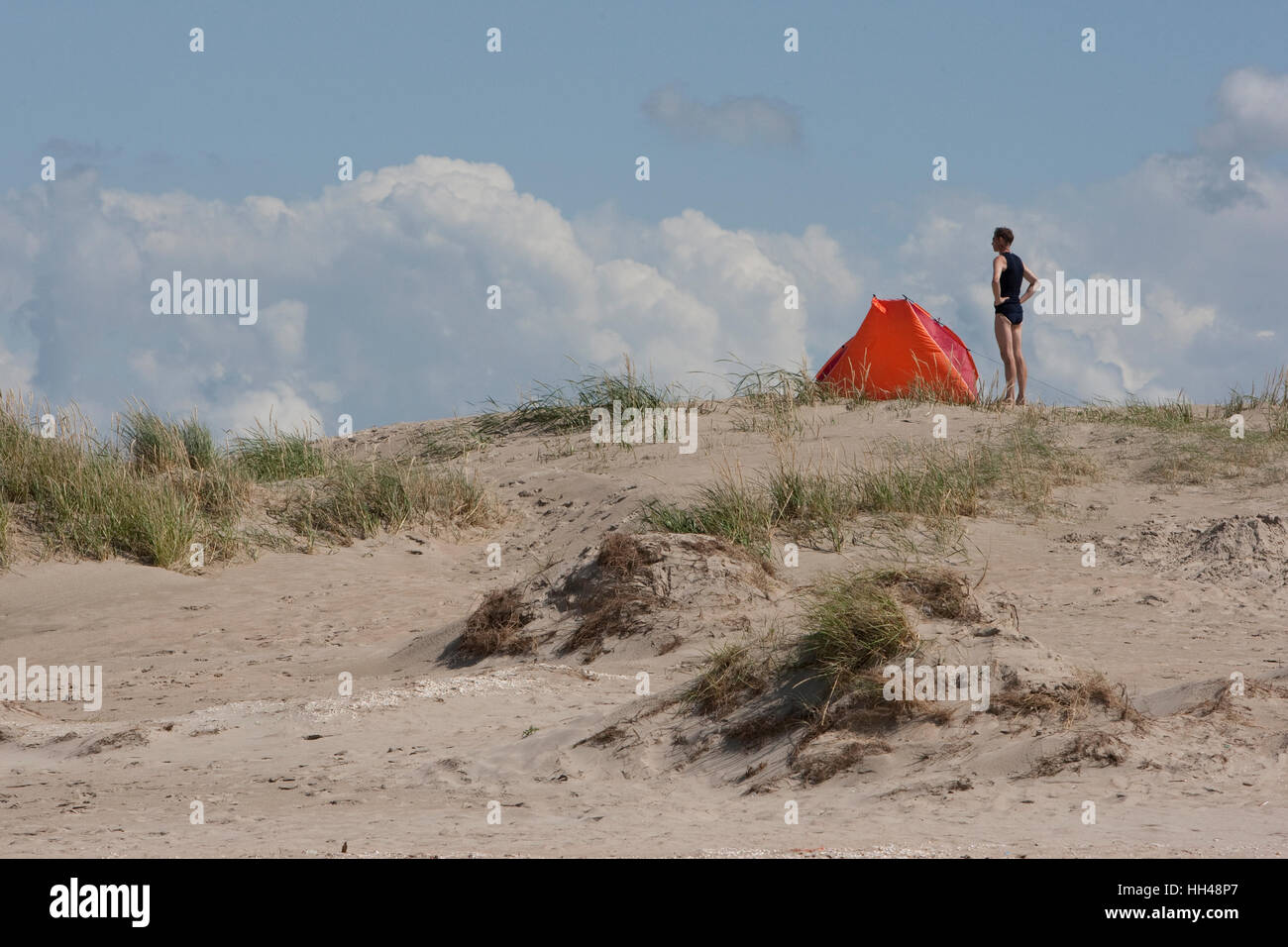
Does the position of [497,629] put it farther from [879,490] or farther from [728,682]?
[879,490]

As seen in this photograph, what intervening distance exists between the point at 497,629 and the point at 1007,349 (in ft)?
21.2

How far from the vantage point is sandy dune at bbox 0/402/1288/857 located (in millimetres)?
4672

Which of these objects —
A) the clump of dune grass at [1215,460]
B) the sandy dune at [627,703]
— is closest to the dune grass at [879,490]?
the sandy dune at [627,703]

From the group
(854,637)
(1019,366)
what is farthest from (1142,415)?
(854,637)

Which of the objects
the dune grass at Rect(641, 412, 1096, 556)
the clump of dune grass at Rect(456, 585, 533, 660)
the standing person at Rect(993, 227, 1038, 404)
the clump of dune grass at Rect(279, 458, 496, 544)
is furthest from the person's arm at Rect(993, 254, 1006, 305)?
the clump of dune grass at Rect(456, 585, 533, 660)

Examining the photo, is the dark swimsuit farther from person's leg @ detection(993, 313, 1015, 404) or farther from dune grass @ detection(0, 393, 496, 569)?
dune grass @ detection(0, 393, 496, 569)

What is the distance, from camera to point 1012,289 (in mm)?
12336

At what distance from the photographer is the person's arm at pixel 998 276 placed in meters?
12.2

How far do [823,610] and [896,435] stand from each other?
236 inches

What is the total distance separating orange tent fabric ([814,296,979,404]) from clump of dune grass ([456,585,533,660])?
5.85m

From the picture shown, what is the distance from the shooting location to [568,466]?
12.6 metres

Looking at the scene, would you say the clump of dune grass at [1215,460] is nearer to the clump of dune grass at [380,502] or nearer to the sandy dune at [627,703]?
the sandy dune at [627,703]
